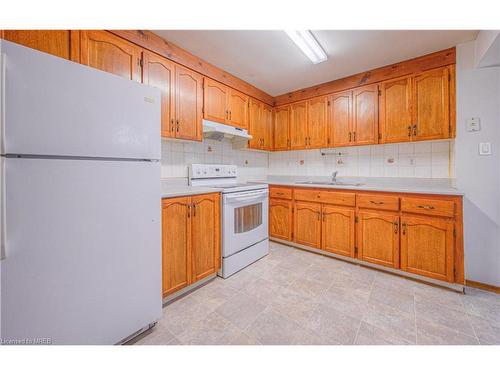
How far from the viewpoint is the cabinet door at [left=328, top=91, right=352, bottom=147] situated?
2666mm

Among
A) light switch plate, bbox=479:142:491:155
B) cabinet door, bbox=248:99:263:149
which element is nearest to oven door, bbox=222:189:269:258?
cabinet door, bbox=248:99:263:149

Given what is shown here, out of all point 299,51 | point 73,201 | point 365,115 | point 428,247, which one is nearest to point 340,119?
point 365,115

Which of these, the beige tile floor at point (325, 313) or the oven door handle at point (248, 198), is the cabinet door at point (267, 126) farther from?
the beige tile floor at point (325, 313)

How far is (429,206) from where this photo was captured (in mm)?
1905

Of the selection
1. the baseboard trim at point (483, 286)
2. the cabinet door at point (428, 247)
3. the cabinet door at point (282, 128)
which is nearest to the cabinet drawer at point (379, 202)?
the cabinet door at point (428, 247)

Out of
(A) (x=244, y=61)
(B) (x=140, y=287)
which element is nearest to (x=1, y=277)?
(B) (x=140, y=287)

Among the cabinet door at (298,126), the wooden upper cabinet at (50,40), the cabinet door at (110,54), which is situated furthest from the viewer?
the cabinet door at (298,126)

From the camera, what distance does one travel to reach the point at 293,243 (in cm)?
289

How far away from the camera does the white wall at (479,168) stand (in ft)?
6.04

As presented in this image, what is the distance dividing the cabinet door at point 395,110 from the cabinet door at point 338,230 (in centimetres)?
100

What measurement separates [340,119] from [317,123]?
323 millimetres

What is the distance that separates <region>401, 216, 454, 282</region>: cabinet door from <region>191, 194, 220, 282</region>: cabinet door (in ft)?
6.22

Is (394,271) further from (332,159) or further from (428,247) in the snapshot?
(332,159)

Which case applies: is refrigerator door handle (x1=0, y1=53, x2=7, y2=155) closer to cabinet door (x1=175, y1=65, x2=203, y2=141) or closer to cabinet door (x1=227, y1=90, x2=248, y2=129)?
cabinet door (x1=175, y1=65, x2=203, y2=141)
